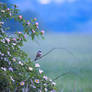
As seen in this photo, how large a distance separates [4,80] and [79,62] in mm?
3945

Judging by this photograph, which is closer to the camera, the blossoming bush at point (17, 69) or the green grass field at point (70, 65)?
the blossoming bush at point (17, 69)

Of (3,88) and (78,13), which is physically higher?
(3,88)

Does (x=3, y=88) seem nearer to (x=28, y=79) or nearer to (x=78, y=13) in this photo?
(x=28, y=79)

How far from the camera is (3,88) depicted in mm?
1672

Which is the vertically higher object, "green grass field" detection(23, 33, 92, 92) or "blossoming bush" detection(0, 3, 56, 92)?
"blossoming bush" detection(0, 3, 56, 92)

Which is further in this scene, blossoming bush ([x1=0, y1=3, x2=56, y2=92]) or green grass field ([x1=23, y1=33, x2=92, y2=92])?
green grass field ([x1=23, y1=33, x2=92, y2=92])

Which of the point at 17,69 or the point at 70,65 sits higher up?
the point at 17,69

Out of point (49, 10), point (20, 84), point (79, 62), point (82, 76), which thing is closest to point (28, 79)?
point (20, 84)

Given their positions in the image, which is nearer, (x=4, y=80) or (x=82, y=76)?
(x=4, y=80)

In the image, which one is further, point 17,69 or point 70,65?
point 70,65

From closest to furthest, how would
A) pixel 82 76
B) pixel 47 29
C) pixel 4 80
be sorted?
pixel 4 80 < pixel 82 76 < pixel 47 29

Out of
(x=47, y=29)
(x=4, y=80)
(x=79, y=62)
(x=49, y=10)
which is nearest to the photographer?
(x=4, y=80)

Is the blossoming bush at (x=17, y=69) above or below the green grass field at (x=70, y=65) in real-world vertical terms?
above

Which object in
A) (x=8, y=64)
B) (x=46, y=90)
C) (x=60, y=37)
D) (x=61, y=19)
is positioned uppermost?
(x=8, y=64)
